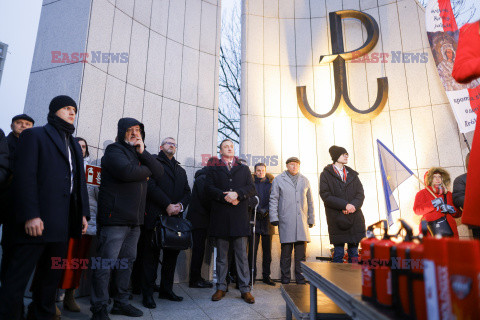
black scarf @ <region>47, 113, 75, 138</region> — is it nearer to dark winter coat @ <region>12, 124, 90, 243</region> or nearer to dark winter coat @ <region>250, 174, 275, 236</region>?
Answer: dark winter coat @ <region>12, 124, 90, 243</region>

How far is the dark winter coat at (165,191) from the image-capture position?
336 cm

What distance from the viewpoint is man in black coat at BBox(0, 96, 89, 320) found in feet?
6.01

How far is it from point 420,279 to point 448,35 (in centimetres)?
550

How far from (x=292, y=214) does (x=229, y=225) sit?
1347 mm

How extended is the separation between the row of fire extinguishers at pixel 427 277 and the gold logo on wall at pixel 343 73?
15.5 feet

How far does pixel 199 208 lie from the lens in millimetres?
4172

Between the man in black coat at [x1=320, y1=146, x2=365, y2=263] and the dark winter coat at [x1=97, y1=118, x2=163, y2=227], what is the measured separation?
241 centimetres

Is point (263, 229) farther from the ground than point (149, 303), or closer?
farther from the ground

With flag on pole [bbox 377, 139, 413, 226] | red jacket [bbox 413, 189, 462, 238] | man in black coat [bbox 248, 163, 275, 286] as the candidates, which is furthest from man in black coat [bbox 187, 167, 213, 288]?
red jacket [bbox 413, 189, 462, 238]

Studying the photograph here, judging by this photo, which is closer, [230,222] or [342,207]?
[230,222]

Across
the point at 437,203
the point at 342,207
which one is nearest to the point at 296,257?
the point at 342,207

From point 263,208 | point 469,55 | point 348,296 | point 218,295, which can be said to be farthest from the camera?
point 263,208

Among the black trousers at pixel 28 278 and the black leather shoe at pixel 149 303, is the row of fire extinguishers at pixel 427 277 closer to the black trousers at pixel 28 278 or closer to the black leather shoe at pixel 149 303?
the black trousers at pixel 28 278

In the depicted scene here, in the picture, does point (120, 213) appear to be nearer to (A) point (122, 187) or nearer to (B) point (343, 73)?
(A) point (122, 187)
